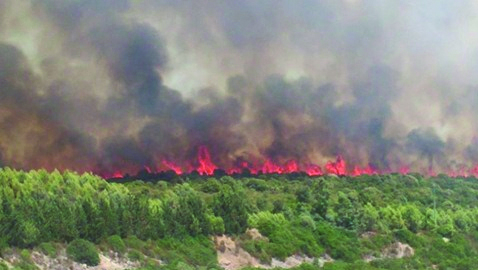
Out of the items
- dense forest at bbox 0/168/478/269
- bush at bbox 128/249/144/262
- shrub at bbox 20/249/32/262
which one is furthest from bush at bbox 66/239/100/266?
bush at bbox 128/249/144/262

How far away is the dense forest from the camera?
55719 mm

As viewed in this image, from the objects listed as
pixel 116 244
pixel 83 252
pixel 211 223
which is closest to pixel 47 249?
pixel 83 252

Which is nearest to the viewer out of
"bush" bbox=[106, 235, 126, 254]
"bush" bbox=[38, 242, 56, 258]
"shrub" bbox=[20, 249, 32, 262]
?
"shrub" bbox=[20, 249, 32, 262]

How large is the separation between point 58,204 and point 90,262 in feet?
21.1

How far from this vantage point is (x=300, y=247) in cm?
7375

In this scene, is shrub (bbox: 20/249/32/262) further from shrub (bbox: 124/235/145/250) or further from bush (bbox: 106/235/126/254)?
shrub (bbox: 124/235/145/250)

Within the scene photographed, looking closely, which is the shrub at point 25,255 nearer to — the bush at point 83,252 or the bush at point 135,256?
the bush at point 83,252

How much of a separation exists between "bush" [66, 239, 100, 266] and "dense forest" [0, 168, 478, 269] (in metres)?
0.06

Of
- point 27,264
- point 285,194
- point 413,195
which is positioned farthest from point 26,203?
point 413,195

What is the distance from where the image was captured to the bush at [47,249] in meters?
52.5

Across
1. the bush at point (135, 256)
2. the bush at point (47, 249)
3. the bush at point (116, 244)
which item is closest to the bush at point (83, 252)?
the bush at point (47, 249)

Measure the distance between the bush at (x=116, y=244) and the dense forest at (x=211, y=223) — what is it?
0.07 m

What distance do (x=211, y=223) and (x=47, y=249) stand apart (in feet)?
62.8

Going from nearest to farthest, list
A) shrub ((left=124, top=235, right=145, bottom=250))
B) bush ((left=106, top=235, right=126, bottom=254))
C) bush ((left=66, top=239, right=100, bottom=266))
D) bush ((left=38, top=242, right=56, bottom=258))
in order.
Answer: bush ((left=38, top=242, right=56, bottom=258)) < bush ((left=66, top=239, right=100, bottom=266)) < bush ((left=106, top=235, right=126, bottom=254)) < shrub ((left=124, top=235, right=145, bottom=250))
